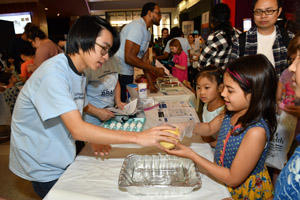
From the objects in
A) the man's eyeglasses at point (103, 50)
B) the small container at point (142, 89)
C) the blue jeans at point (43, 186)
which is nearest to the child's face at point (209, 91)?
the small container at point (142, 89)

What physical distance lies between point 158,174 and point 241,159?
0.37 meters

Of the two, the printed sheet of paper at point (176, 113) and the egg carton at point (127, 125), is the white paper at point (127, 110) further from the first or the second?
the printed sheet of paper at point (176, 113)

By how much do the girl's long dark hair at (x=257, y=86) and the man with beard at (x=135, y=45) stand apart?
4.94 ft

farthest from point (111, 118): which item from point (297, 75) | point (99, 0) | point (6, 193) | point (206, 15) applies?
point (99, 0)

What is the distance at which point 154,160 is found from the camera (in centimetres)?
106

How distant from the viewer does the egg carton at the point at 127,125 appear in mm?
1435

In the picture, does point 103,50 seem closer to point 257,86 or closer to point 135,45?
point 257,86

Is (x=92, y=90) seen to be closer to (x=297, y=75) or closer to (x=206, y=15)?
(x=297, y=75)

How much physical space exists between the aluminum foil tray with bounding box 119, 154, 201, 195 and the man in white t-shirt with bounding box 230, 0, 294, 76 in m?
1.39

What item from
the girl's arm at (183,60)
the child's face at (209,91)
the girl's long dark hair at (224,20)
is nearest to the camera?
the child's face at (209,91)

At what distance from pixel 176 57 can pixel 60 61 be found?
361 cm

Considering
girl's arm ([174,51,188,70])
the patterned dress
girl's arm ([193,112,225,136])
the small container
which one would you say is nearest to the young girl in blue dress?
the patterned dress

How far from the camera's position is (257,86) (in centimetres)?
104

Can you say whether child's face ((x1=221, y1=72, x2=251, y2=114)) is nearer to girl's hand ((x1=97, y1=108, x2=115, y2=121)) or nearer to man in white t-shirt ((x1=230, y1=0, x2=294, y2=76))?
girl's hand ((x1=97, y1=108, x2=115, y2=121))
